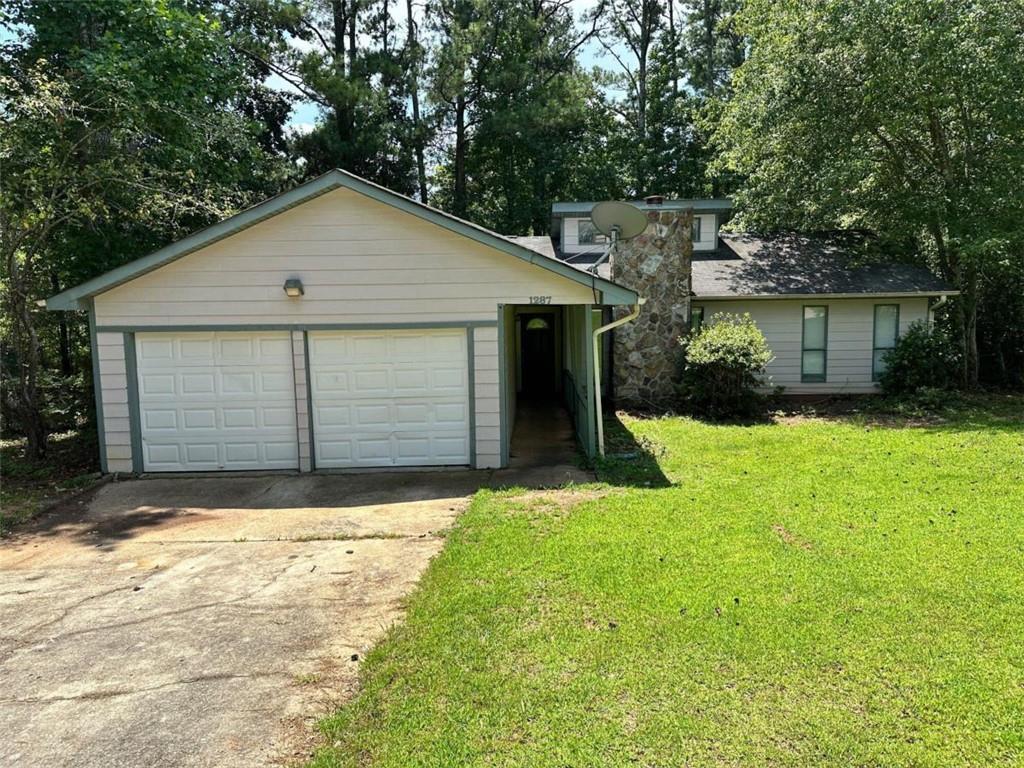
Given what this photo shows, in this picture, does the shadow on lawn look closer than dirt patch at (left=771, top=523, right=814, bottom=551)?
No

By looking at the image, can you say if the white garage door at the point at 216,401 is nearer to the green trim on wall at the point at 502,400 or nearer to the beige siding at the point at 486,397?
the beige siding at the point at 486,397

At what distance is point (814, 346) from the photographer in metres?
14.5

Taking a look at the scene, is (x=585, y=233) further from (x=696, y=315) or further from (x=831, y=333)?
(x=831, y=333)

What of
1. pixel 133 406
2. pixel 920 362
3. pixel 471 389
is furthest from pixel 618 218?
pixel 920 362

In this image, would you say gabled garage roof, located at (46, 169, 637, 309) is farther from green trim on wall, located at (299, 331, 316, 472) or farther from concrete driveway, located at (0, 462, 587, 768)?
concrete driveway, located at (0, 462, 587, 768)

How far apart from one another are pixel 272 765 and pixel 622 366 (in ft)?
36.1

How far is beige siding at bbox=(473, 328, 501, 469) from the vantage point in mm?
8664

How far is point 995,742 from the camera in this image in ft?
9.59

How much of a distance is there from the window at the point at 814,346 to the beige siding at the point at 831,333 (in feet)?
0.31

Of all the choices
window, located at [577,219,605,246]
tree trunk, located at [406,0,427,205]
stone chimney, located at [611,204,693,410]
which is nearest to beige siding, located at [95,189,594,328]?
stone chimney, located at [611,204,693,410]

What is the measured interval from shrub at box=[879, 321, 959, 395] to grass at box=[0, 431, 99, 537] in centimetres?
1440

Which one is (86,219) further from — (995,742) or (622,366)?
(995,742)

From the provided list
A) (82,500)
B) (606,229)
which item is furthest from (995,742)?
(82,500)

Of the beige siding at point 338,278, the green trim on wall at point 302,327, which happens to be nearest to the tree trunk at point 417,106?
the beige siding at point 338,278
